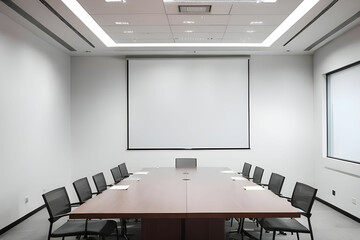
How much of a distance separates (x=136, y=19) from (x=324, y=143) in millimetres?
4803

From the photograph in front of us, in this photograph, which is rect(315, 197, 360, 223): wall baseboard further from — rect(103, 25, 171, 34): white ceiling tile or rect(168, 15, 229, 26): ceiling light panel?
rect(103, 25, 171, 34): white ceiling tile

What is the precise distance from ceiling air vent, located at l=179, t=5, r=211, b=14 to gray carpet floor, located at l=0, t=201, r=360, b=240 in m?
3.21

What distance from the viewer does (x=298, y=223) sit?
378 centimetres

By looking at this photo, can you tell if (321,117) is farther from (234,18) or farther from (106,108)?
(106,108)

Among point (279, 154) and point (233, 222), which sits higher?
point (279, 154)

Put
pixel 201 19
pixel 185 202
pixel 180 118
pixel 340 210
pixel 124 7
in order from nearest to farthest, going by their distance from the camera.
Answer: pixel 185 202 → pixel 124 7 → pixel 201 19 → pixel 340 210 → pixel 180 118

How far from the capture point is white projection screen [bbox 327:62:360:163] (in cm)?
579

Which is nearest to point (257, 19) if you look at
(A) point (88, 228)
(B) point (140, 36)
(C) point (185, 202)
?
(B) point (140, 36)

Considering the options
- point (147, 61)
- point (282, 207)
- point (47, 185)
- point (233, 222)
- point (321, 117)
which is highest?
point (147, 61)

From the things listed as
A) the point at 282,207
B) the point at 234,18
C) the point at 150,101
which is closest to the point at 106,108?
the point at 150,101

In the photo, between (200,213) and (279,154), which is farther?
(279,154)

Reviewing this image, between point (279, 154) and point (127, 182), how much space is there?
13.9 ft

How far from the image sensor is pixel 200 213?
298 centimetres

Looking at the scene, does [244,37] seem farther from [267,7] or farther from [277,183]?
[277,183]
